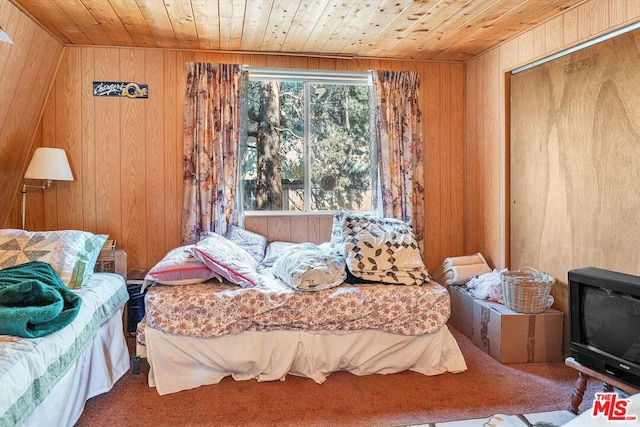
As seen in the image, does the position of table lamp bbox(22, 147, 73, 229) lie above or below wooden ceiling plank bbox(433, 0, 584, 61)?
below

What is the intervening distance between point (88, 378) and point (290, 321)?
1.12 meters

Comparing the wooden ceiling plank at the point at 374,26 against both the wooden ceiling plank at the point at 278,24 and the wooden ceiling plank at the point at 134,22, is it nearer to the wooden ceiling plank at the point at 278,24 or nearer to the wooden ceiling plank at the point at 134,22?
the wooden ceiling plank at the point at 278,24

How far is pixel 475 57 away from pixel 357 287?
2.49m

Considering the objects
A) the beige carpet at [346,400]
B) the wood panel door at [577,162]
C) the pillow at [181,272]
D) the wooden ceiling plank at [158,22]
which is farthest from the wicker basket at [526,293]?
the wooden ceiling plank at [158,22]

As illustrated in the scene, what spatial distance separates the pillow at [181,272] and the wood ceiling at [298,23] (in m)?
1.62

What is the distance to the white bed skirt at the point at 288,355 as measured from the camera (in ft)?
8.23

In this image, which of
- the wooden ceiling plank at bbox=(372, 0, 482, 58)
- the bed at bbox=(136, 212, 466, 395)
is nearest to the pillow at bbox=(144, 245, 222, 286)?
the bed at bbox=(136, 212, 466, 395)

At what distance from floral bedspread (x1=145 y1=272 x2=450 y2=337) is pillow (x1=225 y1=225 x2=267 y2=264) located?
0.73 metres

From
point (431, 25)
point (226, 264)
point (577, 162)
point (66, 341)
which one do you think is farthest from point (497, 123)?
point (66, 341)

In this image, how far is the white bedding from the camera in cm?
156

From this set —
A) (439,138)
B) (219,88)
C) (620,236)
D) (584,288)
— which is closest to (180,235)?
(219,88)

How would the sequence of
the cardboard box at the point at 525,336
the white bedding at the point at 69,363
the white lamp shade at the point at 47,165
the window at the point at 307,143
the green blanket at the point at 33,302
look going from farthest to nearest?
the window at the point at 307,143 < the white lamp shade at the point at 47,165 < the cardboard box at the point at 525,336 < the green blanket at the point at 33,302 < the white bedding at the point at 69,363

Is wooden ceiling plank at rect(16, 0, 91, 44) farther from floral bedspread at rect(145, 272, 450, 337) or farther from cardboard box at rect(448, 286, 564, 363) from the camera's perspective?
cardboard box at rect(448, 286, 564, 363)

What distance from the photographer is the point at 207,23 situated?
9.93 ft
